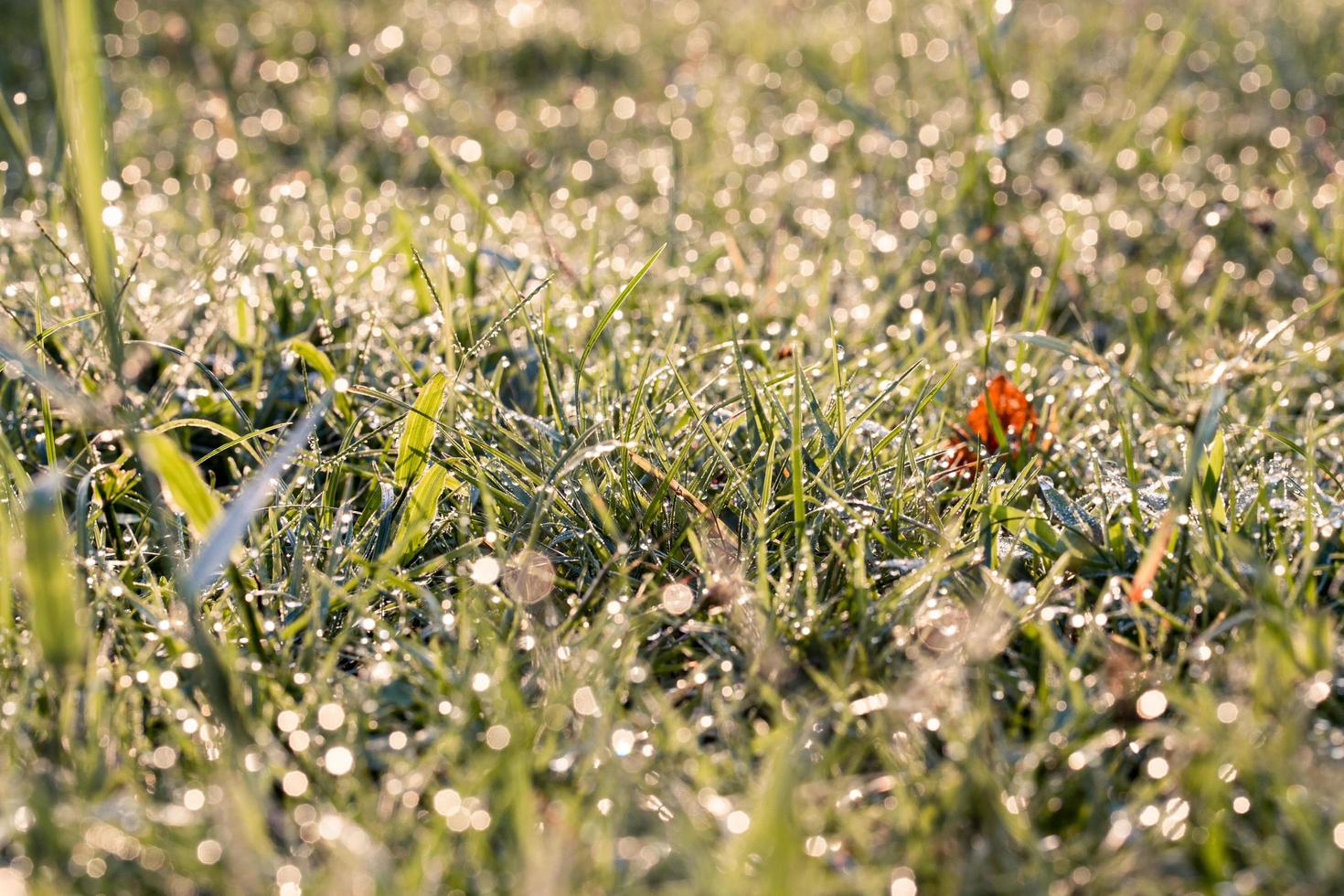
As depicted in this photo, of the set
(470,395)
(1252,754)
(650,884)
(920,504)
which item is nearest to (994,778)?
(1252,754)

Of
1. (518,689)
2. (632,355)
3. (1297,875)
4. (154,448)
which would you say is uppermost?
(154,448)

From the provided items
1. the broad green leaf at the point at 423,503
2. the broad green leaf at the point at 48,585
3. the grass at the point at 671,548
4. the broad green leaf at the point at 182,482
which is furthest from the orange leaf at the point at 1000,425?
→ the broad green leaf at the point at 48,585

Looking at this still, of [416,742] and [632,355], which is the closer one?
[416,742]

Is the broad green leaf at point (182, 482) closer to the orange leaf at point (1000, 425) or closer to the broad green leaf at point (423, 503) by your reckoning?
the broad green leaf at point (423, 503)

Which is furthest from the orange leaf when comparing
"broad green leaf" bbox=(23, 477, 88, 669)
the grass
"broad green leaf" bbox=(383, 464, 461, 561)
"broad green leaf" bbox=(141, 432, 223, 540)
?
"broad green leaf" bbox=(23, 477, 88, 669)

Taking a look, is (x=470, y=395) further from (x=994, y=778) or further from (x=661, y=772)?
(x=994, y=778)

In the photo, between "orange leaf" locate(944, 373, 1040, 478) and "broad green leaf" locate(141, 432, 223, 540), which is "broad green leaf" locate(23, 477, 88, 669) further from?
"orange leaf" locate(944, 373, 1040, 478)

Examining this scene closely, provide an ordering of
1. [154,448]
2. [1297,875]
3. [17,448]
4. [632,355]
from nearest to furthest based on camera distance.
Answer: [1297,875] → [154,448] → [17,448] → [632,355]
